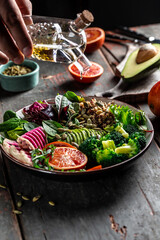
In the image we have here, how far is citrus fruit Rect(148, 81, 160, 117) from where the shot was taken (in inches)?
70.3

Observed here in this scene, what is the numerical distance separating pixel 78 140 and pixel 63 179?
32 cm

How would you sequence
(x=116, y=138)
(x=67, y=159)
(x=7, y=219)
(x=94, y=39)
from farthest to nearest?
(x=94, y=39) < (x=116, y=138) < (x=67, y=159) < (x=7, y=219)

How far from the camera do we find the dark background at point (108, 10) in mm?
3760

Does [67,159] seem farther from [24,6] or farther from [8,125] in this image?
[24,6]

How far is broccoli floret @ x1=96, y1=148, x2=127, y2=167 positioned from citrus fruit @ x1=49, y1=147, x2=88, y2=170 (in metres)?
0.07

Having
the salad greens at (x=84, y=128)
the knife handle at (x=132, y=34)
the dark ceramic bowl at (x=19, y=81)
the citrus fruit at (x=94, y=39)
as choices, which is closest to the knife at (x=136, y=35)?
the knife handle at (x=132, y=34)

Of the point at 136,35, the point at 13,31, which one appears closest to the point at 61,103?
the point at 13,31

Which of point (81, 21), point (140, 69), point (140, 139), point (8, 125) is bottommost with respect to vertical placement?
point (8, 125)

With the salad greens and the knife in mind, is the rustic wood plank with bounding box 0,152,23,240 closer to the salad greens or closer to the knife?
the salad greens

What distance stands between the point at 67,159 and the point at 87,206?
0.72ft

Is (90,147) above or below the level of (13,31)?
below

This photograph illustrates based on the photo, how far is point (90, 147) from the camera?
4.57ft

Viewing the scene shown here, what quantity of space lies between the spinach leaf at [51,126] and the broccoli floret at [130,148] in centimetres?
34

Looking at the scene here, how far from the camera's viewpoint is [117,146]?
4.69 ft
